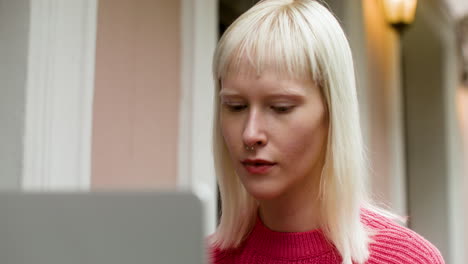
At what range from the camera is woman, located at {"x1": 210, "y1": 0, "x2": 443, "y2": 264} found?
1151mm

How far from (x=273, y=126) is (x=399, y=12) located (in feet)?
15.0

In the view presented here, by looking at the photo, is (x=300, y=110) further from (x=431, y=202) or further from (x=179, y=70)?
(x=431, y=202)

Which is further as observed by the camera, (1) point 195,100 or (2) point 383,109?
(2) point 383,109

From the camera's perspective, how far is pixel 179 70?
2.35m

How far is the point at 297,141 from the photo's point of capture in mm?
1171

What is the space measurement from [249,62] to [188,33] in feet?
4.16

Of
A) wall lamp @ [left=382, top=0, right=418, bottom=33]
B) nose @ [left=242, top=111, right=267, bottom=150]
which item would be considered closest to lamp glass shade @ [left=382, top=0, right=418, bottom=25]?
wall lamp @ [left=382, top=0, right=418, bottom=33]

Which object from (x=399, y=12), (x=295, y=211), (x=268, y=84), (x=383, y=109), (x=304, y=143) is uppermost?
(x=399, y=12)

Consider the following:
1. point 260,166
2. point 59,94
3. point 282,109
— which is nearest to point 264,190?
point 260,166

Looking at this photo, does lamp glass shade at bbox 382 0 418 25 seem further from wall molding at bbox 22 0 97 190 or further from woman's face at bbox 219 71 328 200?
woman's face at bbox 219 71 328 200

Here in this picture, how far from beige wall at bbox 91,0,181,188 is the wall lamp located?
3405mm

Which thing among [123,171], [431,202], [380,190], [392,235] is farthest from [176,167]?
[431,202]

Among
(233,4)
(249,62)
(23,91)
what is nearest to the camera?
(249,62)

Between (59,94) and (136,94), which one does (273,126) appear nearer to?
(59,94)
